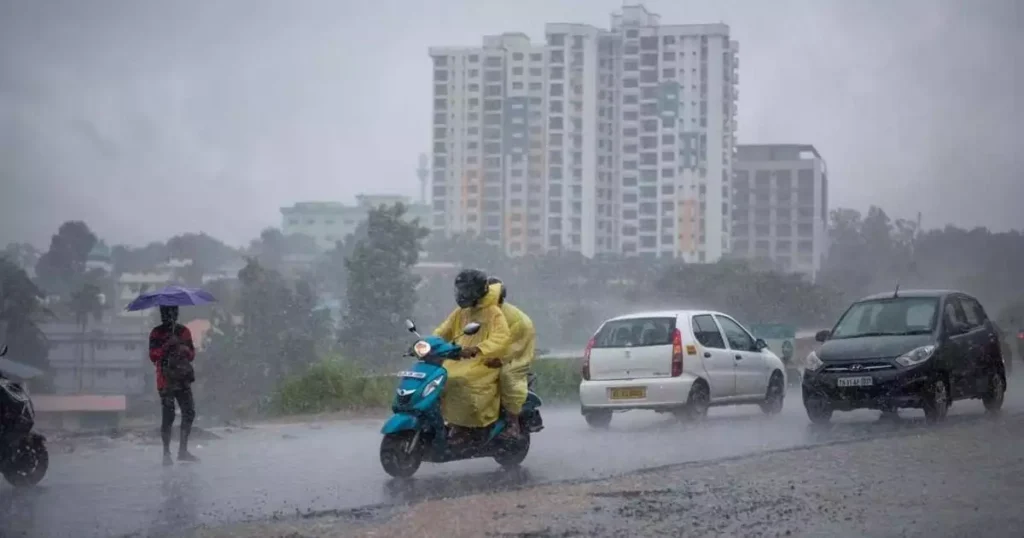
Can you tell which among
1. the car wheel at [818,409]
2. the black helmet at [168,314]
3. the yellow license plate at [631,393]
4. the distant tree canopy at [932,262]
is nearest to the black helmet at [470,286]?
the black helmet at [168,314]

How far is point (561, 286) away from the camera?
257 ft

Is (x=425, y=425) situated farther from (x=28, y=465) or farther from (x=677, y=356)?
(x=677, y=356)

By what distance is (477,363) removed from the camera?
36.4ft

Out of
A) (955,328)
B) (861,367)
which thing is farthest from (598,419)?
(955,328)

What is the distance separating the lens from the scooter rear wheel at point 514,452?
11750 millimetres

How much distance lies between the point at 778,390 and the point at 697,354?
295cm

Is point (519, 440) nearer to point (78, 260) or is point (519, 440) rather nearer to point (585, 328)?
point (78, 260)

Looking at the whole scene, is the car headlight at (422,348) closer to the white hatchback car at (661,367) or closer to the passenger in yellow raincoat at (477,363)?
the passenger in yellow raincoat at (477,363)

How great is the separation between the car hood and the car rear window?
2182mm

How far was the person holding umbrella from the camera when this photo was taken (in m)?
12.9

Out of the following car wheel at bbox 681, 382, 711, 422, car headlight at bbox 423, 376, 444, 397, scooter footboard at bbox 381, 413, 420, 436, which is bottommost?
car wheel at bbox 681, 382, 711, 422

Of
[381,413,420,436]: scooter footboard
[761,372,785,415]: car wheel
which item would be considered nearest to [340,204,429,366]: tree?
[761,372,785,415]: car wheel

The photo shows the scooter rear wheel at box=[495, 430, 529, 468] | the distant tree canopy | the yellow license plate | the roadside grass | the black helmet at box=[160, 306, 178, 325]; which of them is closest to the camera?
the scooter rear wheel at box=[495, 430, 529, 468]

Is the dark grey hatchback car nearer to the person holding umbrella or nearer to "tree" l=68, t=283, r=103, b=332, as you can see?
the person holding umbrella
